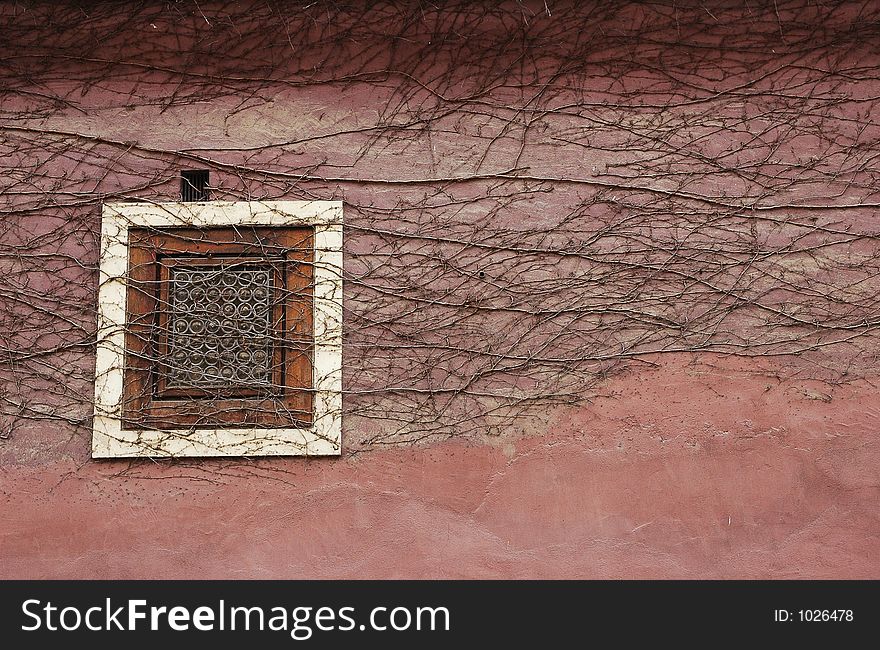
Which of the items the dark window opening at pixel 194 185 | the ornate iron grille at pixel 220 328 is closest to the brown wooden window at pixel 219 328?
the ornate iron grille at pixel 220 328

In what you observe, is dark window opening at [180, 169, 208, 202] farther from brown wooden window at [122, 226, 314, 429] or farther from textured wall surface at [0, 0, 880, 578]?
brown wooden window at [122, 226, 314, 429]

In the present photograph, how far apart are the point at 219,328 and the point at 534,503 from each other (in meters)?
1.38

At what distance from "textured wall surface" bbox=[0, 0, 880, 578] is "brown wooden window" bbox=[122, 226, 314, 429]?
17cm

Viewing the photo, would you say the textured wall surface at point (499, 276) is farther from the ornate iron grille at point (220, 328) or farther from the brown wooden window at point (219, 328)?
the ornate iron grille at point (220, 328)

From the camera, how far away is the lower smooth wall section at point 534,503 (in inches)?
152

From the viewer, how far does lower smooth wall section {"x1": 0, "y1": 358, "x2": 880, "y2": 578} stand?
3.86 m

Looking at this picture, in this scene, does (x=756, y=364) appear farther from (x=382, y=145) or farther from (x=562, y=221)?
(x=382, y=145)

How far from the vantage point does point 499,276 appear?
13.3 feet

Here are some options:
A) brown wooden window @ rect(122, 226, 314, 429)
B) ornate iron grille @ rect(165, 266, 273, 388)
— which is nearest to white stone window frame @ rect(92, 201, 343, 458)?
brown wooden window @ rect(122, 226, 314, 429)

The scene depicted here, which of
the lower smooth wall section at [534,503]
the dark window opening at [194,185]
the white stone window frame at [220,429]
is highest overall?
the dark window opening at [194,185]

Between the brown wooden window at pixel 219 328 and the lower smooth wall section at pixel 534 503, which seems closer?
the lower smooth wall section at pixel 534 503

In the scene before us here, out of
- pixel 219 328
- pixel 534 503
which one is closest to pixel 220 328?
pixel 219 328

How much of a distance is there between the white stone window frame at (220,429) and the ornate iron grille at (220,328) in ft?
0.60

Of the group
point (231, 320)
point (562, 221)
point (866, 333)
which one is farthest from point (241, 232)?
point (866, 333)
